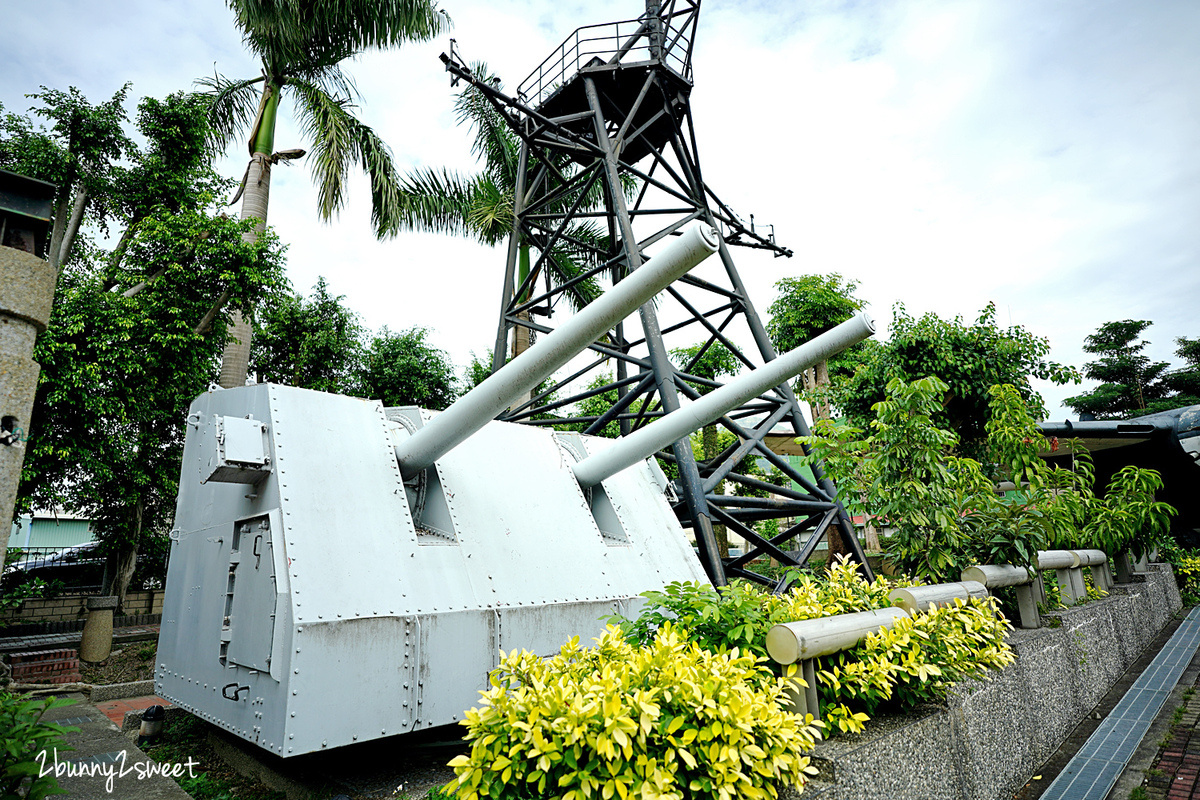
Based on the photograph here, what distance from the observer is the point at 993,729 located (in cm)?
319

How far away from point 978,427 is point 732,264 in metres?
5.43

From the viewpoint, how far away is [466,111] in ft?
50.2

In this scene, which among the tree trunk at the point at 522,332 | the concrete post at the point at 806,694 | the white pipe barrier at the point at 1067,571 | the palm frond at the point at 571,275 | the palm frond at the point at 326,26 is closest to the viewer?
the concrete post at the point at 806,694

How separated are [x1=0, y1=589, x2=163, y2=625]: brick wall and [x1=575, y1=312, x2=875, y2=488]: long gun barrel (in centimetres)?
863

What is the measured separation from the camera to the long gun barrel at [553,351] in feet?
9.48

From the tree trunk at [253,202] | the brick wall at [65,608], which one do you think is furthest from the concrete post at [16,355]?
the brick wall at [65,608]

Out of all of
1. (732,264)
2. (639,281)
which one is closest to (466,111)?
(732,264)

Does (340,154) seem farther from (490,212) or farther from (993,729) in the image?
(993,729)

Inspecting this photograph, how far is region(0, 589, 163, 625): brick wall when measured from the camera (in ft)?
33.0

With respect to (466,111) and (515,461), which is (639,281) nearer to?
(515,461)

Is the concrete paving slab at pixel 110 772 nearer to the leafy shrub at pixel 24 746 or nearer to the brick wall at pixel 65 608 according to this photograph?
the leafy shrub at pixel 24 746

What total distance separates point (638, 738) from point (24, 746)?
184 centimetres

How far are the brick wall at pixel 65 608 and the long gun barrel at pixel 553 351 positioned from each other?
847 cm

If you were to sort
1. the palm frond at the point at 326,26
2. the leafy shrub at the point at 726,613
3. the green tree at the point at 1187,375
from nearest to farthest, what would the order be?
1. the leafy shrub at the point at 726,613
2. the palm frond at the point at 326,26
3. the green tree at the point at 1187,375
